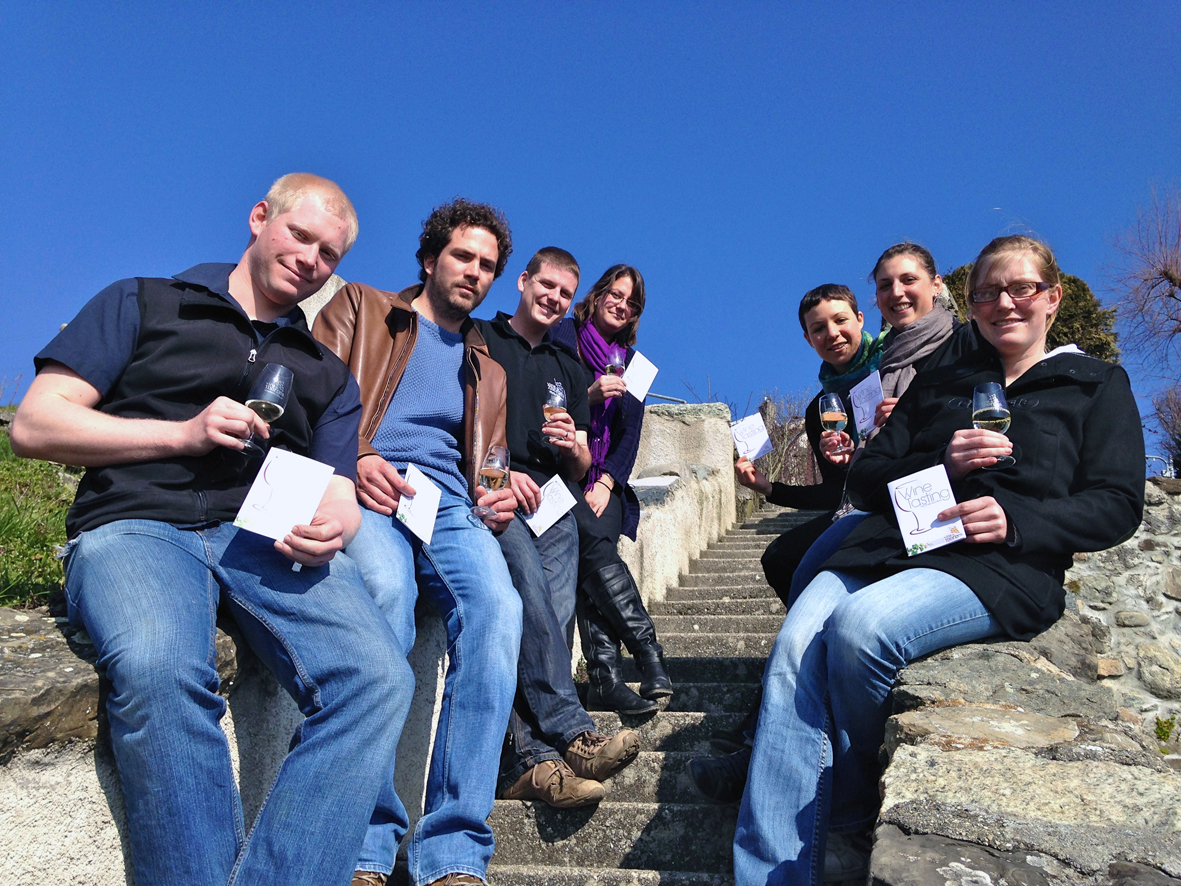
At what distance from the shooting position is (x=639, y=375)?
4.47m

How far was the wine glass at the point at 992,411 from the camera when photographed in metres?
2.51

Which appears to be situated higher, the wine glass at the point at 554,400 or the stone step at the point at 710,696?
the wine glass at the point at 554,400

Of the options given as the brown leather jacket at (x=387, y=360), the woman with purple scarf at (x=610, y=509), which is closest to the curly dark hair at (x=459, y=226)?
the brown leather jacket at (x=387, y=360)

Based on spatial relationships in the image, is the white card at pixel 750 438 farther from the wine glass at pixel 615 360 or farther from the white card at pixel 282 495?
the white card at pixel 282 495

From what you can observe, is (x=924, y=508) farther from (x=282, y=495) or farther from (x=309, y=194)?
(x=309, y=194)

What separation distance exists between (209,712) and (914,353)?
2.81 meters

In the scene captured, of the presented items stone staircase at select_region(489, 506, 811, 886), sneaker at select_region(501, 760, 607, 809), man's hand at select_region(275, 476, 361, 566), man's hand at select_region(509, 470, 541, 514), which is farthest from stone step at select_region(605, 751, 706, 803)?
man's hand at select_region(275, 476, 361, 566)

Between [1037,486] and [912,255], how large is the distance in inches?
60.2

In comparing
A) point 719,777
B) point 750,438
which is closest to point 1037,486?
point 719,777

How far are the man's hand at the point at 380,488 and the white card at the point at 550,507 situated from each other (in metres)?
0.64

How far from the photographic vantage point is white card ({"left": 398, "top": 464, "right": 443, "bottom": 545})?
280cm

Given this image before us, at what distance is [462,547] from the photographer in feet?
9.39

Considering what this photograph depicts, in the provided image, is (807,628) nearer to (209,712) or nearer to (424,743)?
(424,743)

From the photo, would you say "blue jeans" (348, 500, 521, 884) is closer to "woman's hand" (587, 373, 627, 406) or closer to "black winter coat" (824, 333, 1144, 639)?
"black winter coat" (824, 333, 1144, 639)
